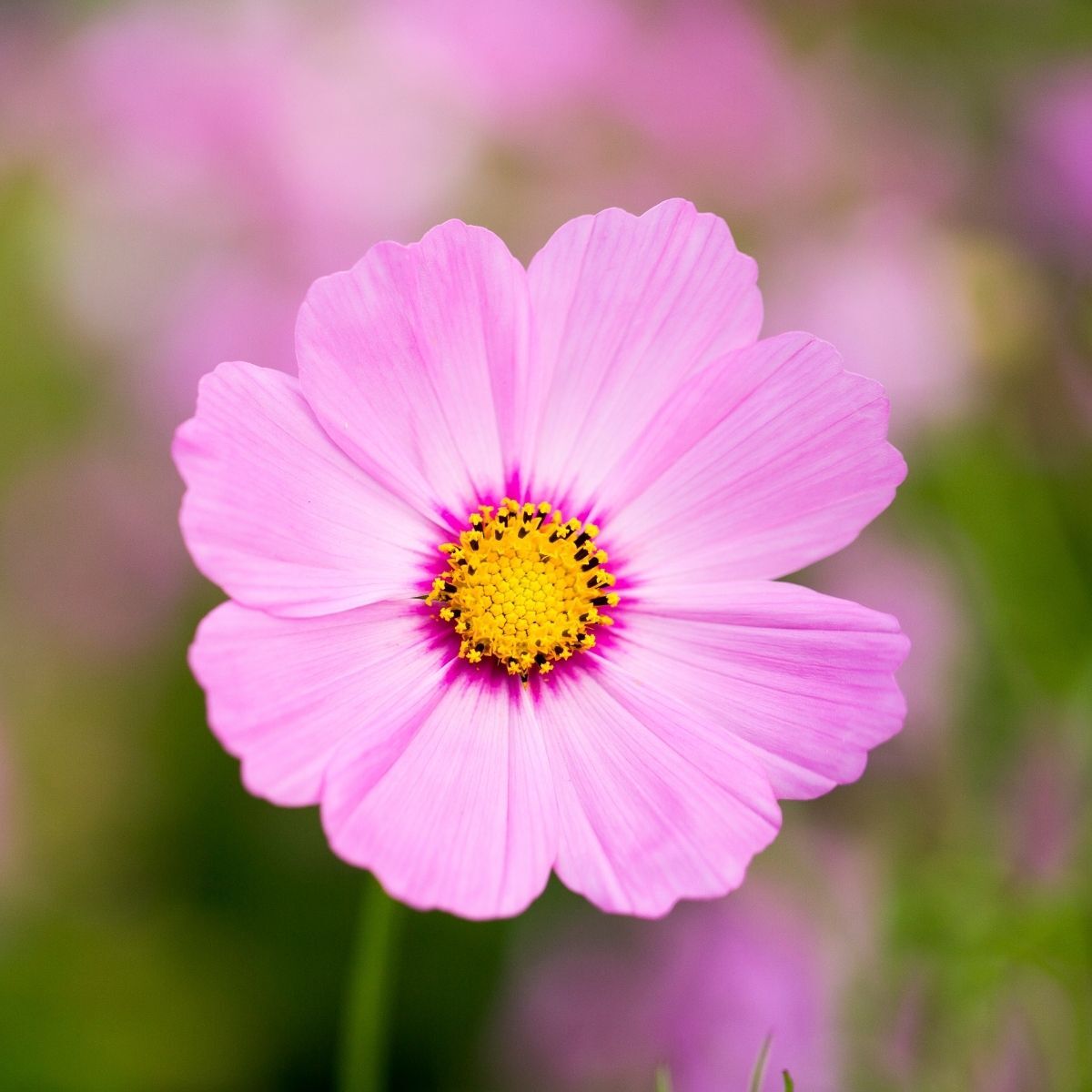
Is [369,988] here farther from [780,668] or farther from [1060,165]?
[1060,165]

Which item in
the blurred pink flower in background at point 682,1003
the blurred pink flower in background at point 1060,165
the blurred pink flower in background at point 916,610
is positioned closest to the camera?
the blurred pink flower in background at point 682,1003

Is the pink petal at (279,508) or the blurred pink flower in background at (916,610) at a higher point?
the blurred pink flower in background at (916,610)

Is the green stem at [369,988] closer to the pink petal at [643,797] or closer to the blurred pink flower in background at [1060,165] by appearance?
the pink petal at [643,797]

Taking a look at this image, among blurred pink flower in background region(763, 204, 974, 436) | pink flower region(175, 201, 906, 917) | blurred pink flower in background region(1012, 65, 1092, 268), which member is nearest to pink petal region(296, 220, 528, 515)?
pink flower region(175, 201, 906, 917)

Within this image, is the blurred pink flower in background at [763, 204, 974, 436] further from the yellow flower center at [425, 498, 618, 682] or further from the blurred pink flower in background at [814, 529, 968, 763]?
the yellow flower center at [425, 498, 618, 682]

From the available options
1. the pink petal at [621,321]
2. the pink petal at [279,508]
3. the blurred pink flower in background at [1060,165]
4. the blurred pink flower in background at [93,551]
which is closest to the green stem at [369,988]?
the pink petal at [279,508]

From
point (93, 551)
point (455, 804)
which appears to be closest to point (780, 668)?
point (455, 804)

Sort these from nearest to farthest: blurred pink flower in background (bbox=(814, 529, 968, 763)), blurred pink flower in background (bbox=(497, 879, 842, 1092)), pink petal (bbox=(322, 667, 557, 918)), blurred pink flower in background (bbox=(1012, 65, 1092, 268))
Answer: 1. pink petal (bbox=(322, 667, 557, 918))
2. blurred pink flower in background (bbox=(497, 879, 842, 1092))
3. blurred pink flower in background (bbox=(814, 529, 968, 763))
4. blurred pink flower in background (bbox=(1012, 65, 1092, 268))

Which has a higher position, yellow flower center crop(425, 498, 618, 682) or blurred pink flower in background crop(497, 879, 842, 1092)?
yellow flower center crop(425, 498, 618, 682)
